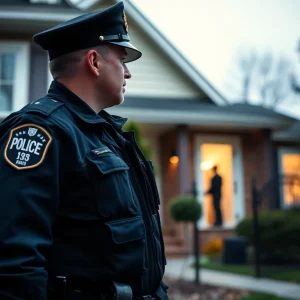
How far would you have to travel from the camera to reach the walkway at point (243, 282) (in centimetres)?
677

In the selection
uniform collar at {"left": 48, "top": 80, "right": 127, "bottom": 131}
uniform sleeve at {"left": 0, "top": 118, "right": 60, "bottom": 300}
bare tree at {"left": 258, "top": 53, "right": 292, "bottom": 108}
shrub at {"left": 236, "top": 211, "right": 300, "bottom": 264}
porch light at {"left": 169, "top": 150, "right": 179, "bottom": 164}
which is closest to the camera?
uniform sleeve at {"left": 0, "top": 118, "right": 60, "bottom": 300}

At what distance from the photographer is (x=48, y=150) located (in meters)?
1.45

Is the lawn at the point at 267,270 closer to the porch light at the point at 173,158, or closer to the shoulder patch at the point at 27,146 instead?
the porch light at the point at 173,158

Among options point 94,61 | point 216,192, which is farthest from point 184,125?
point 94,61

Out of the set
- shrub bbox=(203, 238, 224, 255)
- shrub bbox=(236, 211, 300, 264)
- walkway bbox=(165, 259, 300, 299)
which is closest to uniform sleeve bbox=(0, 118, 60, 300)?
walkway bbox=(165, 259, 300, 299)

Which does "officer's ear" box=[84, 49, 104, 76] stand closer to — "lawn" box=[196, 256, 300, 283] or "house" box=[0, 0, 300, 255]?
"lawn" box=[196, 256, 300, 283]

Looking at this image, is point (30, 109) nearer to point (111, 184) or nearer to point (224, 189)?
point (111, 184)

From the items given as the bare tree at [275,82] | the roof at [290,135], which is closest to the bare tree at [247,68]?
the bare tree at [275,82]

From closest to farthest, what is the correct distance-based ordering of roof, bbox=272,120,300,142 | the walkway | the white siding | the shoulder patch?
the shoulder patch
the walkway
the white siding
roof, bbox=272,120,300,142

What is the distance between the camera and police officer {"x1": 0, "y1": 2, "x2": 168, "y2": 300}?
4.46 ft

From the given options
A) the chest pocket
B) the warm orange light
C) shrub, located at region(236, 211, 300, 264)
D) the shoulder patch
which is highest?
the warm orange light

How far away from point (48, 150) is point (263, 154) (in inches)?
481

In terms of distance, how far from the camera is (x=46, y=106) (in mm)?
1596

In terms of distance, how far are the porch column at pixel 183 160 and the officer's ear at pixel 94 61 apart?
32.8 feet
